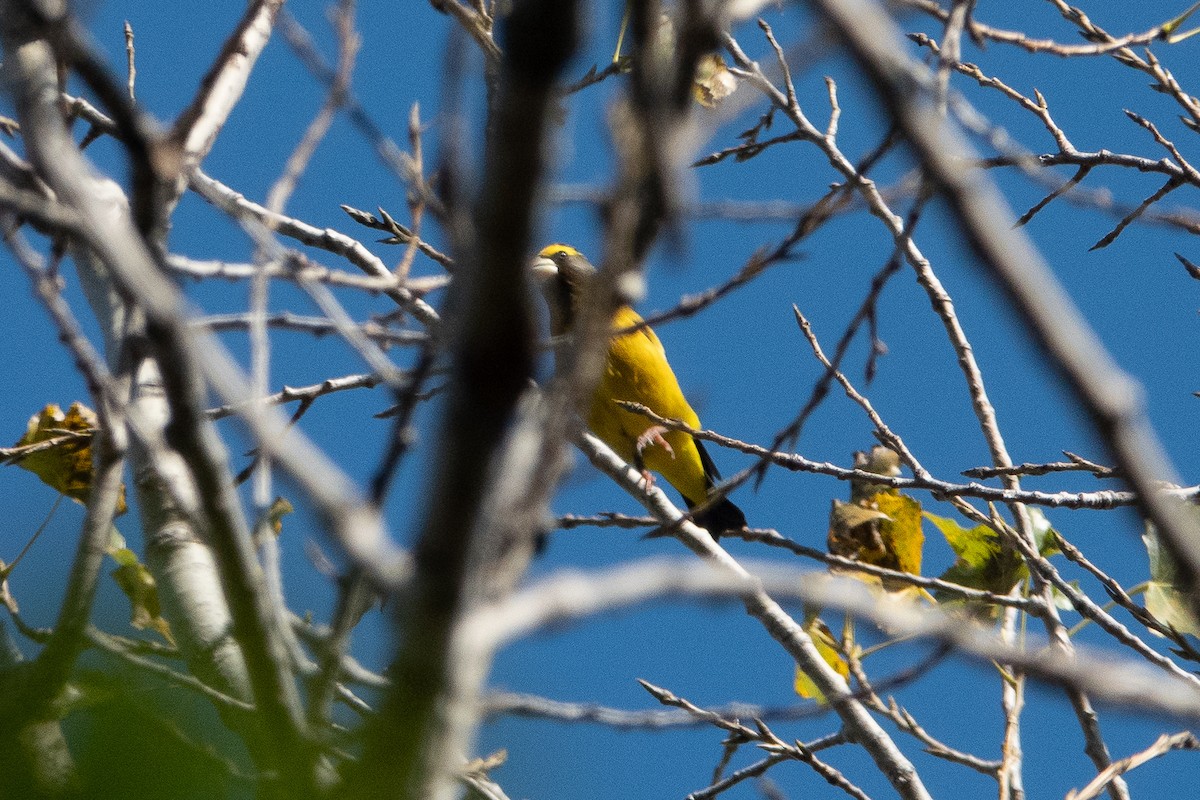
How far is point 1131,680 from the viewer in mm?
1041

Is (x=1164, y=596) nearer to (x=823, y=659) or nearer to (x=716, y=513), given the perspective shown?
(x=823, y=659)

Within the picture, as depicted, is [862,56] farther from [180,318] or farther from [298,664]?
[298,664]

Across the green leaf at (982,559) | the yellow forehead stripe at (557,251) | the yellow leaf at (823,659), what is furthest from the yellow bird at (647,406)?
the green leaf at (982,559)

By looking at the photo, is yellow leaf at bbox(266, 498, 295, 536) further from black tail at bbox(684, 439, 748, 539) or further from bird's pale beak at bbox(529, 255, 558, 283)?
bird's pale beak at bbox(529, 255, 558, 283)

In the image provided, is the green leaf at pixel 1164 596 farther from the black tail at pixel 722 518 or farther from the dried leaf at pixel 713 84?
the black tail at pixel 722 518

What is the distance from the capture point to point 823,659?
3324mm

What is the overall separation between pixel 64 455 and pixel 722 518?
3.86m

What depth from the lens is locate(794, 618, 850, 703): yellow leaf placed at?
327 centimetres

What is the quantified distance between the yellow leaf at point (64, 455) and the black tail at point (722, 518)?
3384 mm

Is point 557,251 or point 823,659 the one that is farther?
point 557,251

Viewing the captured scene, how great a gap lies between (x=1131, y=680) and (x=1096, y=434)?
37 centimetres

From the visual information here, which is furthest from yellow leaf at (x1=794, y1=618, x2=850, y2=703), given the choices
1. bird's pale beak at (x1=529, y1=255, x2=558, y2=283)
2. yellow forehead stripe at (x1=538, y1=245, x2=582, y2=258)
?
yellow forehead stripe at (x1=538, y1=245, x2=582, y2=258)

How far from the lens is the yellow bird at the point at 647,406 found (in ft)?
19.1

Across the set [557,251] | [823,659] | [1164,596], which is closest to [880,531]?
[823,659]
